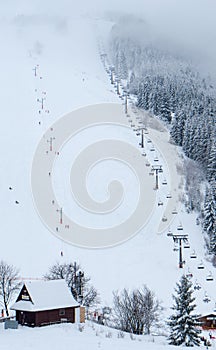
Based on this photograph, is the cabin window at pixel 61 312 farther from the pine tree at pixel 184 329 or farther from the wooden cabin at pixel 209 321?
the wooden cabin at pixel 209 321

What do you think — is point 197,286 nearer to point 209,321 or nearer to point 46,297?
point 209,321

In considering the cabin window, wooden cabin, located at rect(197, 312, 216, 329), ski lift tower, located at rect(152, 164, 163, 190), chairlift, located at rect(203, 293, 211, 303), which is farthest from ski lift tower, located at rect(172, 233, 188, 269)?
the cabin window

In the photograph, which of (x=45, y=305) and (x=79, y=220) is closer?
(x=45, y=305)

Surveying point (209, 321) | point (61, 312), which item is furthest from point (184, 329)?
point (209, 321)

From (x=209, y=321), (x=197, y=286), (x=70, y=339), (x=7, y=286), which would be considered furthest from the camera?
(x=197, y=286)

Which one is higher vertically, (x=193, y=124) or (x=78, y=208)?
(x=193, y=124)

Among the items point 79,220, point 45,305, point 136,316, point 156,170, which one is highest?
point 156,170

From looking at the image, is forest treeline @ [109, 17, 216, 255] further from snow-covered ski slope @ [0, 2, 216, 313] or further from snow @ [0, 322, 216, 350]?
snow @ [0, 322, 216, 350]
